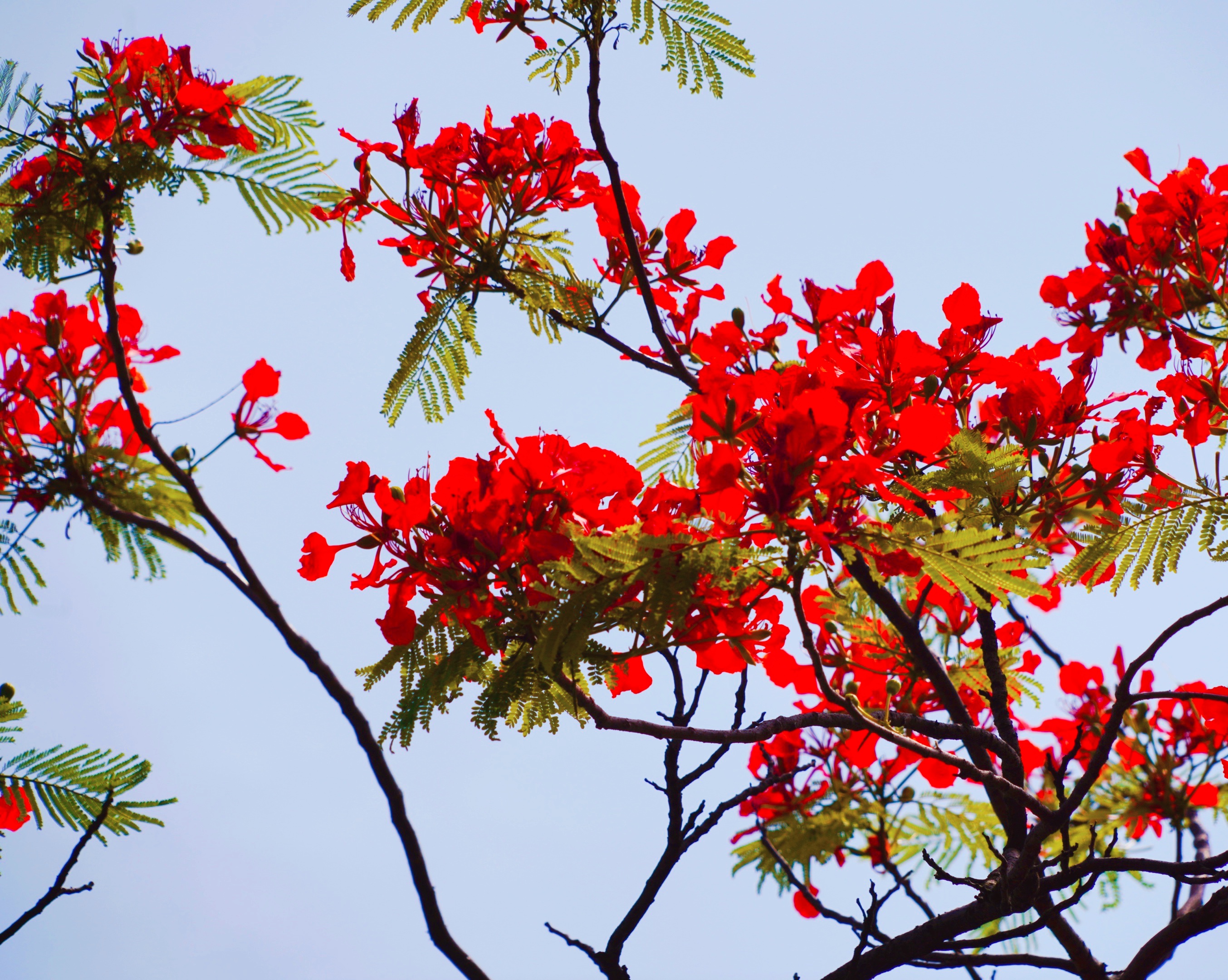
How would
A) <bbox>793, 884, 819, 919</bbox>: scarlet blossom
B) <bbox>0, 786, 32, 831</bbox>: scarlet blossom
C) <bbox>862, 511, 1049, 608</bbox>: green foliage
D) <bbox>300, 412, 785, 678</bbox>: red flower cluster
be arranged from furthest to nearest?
<bbox>793, 884, 819, 919</bbox>: scarlet blossom, <bbox>0, 786, 32, 831</bbox>: scarlet blossom, <bbox>300, 412, 785, 678</bbox>: red flower cluster, <bbox>862, 511, 1049, 608</bbox>: green foliage

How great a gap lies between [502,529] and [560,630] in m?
0.30

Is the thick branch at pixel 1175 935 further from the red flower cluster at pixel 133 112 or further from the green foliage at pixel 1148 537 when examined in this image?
the red flower cluster at pixel 133 112

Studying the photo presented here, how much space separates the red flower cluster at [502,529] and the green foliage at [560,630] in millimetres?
27

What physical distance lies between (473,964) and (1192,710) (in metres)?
3.38

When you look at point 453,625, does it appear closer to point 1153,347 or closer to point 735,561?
point 735,561

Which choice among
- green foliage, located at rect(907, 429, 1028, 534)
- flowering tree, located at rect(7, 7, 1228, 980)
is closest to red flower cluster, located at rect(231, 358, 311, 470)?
flowering tree, located at rect(7, 7, 1228, 980)

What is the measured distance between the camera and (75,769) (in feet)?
9.07

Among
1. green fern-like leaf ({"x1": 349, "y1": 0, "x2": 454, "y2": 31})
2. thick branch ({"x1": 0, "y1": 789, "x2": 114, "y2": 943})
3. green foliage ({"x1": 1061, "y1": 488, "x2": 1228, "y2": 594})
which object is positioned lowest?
thick branch ({"x1": 0, "y1": 789, "x2": 114, "y2": 943})

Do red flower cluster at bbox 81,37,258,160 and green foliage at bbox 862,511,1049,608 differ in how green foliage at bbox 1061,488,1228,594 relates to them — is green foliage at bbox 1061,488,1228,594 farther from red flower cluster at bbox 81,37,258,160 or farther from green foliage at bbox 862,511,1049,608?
red flower cluster at bbox 81,37,258,160

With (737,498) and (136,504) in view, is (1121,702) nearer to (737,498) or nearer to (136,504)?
(737,498)

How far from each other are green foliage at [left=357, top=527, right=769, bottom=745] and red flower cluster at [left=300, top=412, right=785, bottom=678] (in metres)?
0.03

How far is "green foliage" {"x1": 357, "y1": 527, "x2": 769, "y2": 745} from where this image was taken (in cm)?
185

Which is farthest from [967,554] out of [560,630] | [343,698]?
[343,698]

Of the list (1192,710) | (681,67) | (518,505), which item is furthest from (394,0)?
(1192,710)
